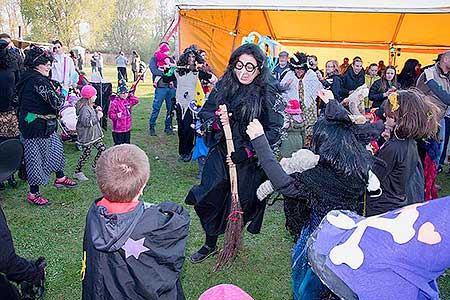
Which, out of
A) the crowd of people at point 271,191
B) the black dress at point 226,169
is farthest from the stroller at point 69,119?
the black dress at point 226,169

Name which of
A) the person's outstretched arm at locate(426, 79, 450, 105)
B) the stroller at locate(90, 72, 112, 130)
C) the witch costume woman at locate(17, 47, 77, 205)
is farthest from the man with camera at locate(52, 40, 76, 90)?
the person's outstretched arm at locate(426, 79, 450, 105)

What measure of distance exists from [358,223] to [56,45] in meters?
8.78

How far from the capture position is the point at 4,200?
545 cm

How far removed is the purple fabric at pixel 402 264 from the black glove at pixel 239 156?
7.32ft

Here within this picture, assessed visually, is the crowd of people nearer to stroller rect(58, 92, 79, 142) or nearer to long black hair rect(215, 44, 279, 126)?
long black hair rect(215, 44, 279, 126)

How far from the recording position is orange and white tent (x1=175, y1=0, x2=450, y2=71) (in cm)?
862

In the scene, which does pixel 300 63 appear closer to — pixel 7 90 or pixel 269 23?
pixel 7 90

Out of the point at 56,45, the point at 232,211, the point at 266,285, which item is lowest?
the point at 266,285

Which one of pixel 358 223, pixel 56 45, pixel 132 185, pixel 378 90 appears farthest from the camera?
pixel 56 45

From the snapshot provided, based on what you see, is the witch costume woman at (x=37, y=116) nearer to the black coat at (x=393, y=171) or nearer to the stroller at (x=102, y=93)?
the black coat at (x=393, y=171)

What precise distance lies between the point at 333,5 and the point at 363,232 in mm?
5520

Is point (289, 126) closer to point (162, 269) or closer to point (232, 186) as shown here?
point (232, 186)

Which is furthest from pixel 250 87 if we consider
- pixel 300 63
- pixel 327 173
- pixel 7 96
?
pixel 300 63

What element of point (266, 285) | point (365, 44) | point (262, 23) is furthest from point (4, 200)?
point (365, 44)
